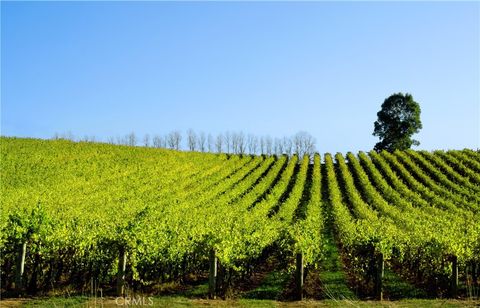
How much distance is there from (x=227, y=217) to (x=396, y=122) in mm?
68085

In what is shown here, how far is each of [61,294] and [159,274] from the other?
392cm

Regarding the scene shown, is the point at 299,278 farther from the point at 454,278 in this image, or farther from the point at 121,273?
the point at 121,273

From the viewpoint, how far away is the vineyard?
60.7 feet

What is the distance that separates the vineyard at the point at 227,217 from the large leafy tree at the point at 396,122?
645 inches

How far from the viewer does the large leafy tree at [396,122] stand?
93625 mm

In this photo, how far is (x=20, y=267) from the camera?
1739 centimetres

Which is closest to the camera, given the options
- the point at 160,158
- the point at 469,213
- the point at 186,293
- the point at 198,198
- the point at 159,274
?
the point at 186,293

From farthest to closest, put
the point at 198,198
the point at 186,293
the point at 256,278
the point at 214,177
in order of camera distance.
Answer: the point at 214,177 → the point at 198,198 → the point at 256,278 → the point at 186,293

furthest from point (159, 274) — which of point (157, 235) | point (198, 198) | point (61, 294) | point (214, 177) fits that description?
point (214, 177)

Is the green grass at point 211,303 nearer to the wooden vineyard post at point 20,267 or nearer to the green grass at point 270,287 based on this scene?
the wooden vineyard post at point 20,267

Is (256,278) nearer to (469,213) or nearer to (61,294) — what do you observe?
(61,294)

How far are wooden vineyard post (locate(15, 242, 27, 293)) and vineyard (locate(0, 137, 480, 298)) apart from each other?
4 cm

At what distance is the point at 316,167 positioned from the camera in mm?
71938

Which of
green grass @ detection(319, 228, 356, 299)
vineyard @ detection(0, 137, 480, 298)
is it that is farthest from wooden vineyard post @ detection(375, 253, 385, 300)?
green grass @ detection(319, 228, 356, 299)
